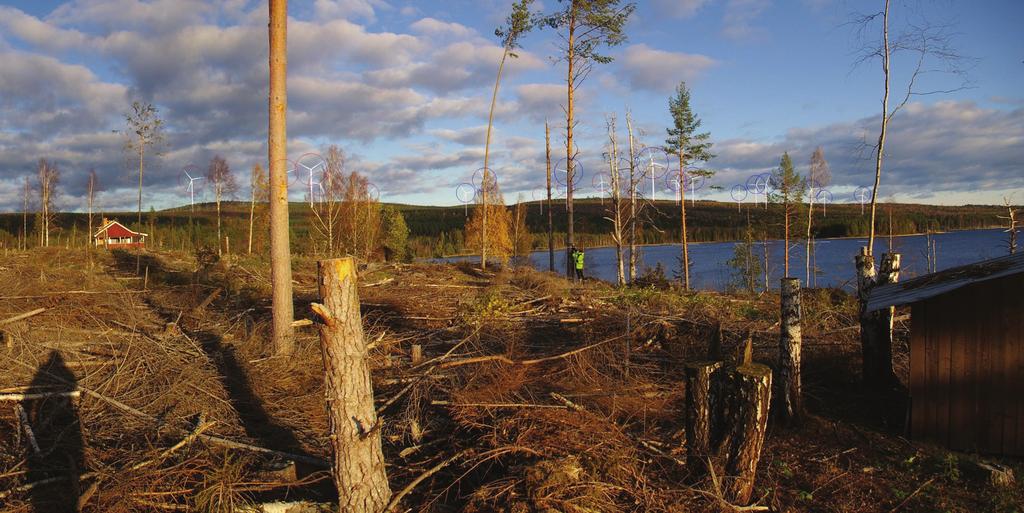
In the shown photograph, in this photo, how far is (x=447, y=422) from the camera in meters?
5.64

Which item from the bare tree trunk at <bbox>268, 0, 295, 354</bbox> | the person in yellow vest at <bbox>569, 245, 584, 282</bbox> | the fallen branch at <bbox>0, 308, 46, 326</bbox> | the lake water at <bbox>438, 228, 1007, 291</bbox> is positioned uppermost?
the bare tree trunk at <bbox>268, 0, 295, 354</bbox>

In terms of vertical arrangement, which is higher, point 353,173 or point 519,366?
point 353,173

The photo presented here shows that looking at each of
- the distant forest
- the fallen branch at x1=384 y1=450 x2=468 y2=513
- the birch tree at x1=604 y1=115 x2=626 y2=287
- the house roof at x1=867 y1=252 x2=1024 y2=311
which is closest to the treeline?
the distant forest

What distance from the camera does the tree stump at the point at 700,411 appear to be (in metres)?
4.69

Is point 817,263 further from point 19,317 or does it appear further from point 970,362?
point 19,317

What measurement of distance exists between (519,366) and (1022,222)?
Result: 22625 millimetres

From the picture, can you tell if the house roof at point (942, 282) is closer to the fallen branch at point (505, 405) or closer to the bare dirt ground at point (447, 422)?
the bare dirt ground at point (447, 422)

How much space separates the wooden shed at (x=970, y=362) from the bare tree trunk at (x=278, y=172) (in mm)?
7330

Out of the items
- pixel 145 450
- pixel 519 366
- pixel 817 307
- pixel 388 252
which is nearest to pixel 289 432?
pixel 145 450

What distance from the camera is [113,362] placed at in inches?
272

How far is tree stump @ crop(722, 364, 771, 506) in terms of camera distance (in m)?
4.41

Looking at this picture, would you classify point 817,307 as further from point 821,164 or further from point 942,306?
point 821,164

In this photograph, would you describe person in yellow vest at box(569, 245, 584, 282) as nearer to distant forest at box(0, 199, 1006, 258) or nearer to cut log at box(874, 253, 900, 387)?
distant forest at box(0, 199, 1006, 258)

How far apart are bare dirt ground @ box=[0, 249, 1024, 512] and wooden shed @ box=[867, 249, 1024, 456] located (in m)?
0.49
